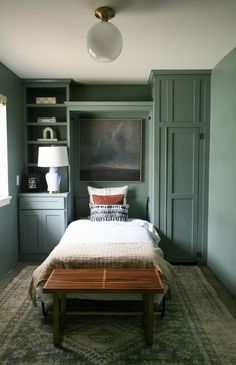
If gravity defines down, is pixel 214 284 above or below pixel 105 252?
below

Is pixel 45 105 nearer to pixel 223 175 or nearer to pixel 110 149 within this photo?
pixel 110 149

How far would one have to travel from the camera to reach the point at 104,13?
2.23 m

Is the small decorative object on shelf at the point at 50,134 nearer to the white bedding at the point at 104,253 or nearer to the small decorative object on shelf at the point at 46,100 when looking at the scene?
the small decorative object on shelf at the point at 46,100

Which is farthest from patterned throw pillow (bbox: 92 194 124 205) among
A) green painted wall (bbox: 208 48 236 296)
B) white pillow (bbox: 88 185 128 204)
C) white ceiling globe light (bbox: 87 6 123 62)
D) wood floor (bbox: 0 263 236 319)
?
white ceiling globe light (bbox: 87 6 123 62)

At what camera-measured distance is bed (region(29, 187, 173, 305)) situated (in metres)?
2.59

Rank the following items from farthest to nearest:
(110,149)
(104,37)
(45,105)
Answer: (110,149) → (45,105) → (104,37)

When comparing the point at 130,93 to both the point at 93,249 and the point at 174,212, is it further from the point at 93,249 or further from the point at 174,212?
the point at 93,249

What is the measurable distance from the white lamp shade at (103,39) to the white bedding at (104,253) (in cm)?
169

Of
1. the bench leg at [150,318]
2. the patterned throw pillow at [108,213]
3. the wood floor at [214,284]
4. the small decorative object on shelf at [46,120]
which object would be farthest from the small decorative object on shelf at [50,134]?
the bench leg at [150,318]

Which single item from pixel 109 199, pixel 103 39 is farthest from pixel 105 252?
pixel 103 39

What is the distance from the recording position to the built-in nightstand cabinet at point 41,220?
4016 mm

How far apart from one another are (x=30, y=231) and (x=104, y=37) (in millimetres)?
2764

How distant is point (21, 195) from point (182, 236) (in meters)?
2.21

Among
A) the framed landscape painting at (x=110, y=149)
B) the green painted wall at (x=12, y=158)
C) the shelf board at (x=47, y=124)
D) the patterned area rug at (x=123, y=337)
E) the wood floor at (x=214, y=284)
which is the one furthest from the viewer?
the framed landscape painting at (x=110, y=149)
